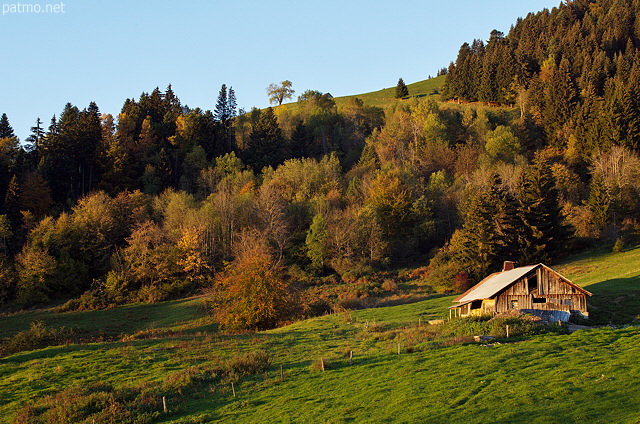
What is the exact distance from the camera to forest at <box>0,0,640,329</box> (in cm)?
6525

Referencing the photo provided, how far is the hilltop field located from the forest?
16804 millimetres

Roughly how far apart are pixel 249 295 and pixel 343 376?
2594 centimetres

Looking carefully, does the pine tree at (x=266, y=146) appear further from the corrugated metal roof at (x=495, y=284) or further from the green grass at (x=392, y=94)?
the corrugated metal roof at (x=495, y=284)

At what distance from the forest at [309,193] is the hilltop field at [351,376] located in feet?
55.1

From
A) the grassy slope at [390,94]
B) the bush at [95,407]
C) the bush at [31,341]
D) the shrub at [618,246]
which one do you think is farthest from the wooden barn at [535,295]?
the grassy slope at [390,94]

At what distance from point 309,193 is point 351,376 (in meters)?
65.3

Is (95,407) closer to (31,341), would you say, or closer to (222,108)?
(31,341)

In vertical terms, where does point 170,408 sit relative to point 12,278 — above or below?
below

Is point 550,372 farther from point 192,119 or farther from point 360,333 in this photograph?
point 192,119

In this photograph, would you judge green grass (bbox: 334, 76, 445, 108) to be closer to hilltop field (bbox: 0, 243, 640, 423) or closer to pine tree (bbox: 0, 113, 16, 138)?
pine tree (bbox: 0, 113, 16, 138)

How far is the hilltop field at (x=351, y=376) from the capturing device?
723 inches

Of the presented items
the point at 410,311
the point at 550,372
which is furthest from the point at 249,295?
the point at 550,372

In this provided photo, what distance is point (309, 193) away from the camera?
88688 millimetres

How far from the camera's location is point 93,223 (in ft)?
248
